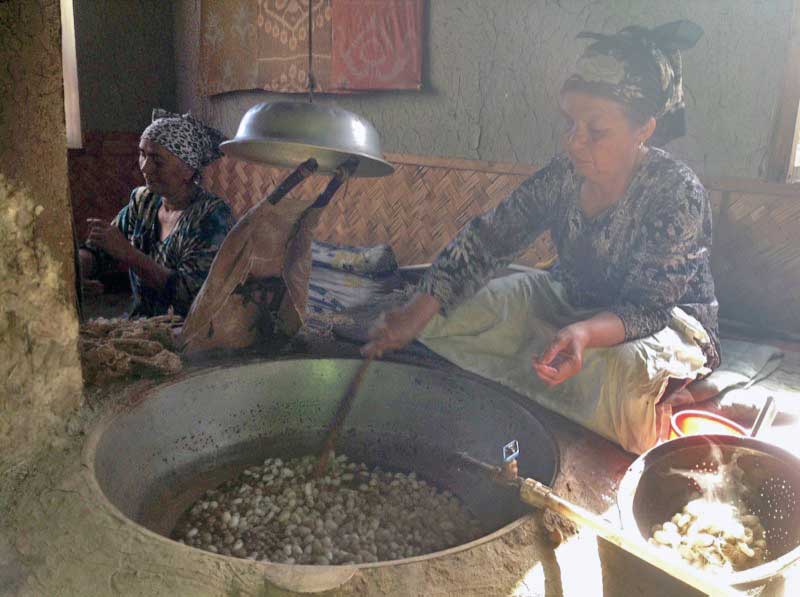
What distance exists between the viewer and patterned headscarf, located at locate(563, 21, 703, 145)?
2.22 meters

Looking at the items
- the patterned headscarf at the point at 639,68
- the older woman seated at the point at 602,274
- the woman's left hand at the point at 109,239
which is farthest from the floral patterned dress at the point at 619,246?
the woman's left hand at the point at 109,239

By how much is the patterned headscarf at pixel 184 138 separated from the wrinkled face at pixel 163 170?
2 centimetres

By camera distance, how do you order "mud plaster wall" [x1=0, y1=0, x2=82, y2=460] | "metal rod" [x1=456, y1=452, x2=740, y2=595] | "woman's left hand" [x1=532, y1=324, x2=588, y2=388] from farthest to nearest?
1. "woman's left hand" [x1=532, y1=324, x2=588, y2=388]
2. "mud plaster wall" [x1=0, y1=0, x2=82, y2=460]
3. "metal rod" [x1=456, y1=452, x2=740, y2=595]

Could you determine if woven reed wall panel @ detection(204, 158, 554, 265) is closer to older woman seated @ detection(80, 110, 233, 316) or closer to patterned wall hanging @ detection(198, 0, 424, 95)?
patterned wall hanging @ detection(198, 0, 424, 95)

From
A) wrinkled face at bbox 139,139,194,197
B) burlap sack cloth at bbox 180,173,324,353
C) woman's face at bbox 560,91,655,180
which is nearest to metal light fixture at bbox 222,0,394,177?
burlap sack cloth at bbox 180,173,324,353

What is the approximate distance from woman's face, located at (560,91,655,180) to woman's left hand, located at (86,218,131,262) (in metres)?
1.82

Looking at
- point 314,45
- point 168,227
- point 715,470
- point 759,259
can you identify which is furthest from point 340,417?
point 314,45

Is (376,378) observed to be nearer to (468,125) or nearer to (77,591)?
(77,591)

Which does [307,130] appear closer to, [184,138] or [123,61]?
[184,138]

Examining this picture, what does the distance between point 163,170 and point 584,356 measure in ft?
6.68

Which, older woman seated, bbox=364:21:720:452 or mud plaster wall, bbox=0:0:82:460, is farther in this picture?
older woman seated, bbox=364:21:720:452

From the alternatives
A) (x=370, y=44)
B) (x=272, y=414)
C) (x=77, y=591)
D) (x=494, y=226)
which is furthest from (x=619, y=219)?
(x=370, y=44)

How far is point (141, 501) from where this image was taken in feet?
6.91

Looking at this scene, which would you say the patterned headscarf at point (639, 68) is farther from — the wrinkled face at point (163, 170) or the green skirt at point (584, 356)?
the wrinkled face at point (163, 170)
